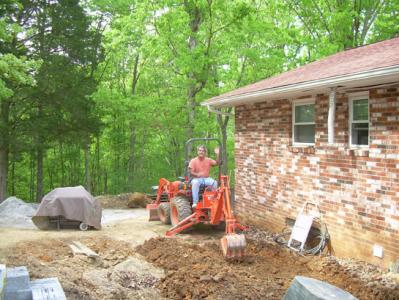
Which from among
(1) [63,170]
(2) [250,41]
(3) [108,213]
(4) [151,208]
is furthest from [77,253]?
(1) [63,170]

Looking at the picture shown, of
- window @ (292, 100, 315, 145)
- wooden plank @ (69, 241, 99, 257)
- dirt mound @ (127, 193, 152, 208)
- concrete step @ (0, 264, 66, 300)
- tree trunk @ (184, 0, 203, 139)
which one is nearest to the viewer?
concrete step @ (0, 264, 66, 300)

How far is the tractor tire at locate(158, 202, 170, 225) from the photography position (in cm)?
A: 1173

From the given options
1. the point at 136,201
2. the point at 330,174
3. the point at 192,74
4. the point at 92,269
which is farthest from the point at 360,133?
the point at 192,74

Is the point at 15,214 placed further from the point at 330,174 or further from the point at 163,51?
the point at 330,174

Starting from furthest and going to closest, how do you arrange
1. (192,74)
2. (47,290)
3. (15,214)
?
(192,74)
(15,214)
(47,290)

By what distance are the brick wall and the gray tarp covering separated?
3845 mm

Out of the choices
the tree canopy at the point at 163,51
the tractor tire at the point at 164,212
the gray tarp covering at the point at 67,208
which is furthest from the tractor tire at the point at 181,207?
the tree canopy at the point at 163,51

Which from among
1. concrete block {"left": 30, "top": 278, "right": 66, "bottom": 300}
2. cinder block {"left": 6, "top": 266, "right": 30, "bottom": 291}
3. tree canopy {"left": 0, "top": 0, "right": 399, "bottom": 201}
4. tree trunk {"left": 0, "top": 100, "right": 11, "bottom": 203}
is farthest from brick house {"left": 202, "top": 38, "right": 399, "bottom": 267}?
tree trunk {"left": 0, "top": 100, "right": 11, "bottom": 203}

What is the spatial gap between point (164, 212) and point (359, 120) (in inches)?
228

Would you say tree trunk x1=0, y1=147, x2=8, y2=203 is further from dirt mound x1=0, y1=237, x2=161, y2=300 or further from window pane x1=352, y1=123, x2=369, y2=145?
window pane x1=352, y1=123, x2=369, y2=145

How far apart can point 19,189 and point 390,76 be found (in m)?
29.4

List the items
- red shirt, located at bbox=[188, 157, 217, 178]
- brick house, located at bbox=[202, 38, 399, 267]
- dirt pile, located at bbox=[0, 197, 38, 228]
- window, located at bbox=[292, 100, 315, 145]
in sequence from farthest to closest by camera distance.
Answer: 1. dirt pile, located at bbox=[0, 197, 38, 228]
2. red shirt, located at bbox=[188, 157, 217, 178]
3. window, located at bbox=[292, 100, 315, 145]
4. brick house, located at bbox=[202, 38, 399, 267]

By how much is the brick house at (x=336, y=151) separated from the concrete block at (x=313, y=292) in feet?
8.83

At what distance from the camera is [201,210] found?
9867 millimetres
